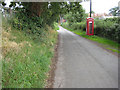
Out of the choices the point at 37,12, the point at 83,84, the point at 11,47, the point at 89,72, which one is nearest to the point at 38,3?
the point at 37,12

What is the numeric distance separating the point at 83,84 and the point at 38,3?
893 centimetres

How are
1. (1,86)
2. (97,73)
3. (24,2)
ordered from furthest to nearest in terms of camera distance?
(24,2)
(97,73)
(1,86)

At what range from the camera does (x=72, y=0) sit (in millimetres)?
11820

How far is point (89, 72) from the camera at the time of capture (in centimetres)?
623

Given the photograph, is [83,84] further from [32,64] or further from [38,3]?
[38,3]

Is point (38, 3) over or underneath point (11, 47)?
over

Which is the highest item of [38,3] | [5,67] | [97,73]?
[38,3]

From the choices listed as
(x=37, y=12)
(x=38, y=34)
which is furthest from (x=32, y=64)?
(x=37, y=12)

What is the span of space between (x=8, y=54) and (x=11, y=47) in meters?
0.60

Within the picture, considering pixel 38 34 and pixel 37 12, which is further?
pixel 37 12

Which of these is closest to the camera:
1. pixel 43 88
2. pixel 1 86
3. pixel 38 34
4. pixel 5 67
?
pixel 1 86

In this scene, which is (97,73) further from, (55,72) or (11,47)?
(11,47)

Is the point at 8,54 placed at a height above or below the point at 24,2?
below

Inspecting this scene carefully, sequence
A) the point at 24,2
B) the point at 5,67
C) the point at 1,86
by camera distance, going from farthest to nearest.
→ the point at 24,2 → the point at 5,67 → the point at 1,86
